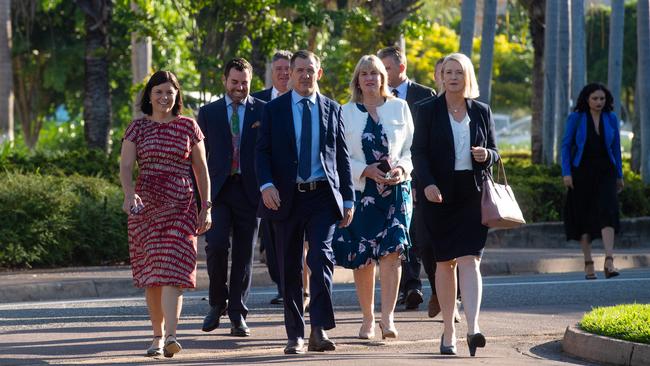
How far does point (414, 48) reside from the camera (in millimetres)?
62875

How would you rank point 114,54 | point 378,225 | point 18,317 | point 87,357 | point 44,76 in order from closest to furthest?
point 87,357, point 378,225, point 18,317, point 114,54, point 44,76

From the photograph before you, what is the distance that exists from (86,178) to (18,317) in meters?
6.42

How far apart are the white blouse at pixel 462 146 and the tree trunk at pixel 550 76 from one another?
52.6 ft

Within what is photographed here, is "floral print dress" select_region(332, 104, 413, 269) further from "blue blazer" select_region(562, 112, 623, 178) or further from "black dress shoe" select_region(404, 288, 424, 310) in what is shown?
"blue blazer" select_region(562, 112, 623, 178)

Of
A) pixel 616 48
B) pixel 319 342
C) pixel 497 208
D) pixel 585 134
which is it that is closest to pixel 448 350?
pixel 319 342

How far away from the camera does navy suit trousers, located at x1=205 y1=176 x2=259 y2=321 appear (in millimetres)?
10500

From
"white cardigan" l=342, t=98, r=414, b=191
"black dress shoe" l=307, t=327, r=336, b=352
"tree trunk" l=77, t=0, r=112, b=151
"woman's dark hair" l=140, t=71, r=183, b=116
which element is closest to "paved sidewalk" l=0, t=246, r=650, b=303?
"white cardigan" l=342, t=98, r=414, b=191

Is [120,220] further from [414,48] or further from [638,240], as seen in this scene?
[414,48]

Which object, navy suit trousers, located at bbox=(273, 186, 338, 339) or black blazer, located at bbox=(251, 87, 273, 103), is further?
black blazer, located at bbox=(251, 87, 273, 103)

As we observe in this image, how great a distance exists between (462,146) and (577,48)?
19543 mm

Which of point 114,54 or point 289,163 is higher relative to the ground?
point 114,54

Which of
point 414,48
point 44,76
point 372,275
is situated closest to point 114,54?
point 44,76

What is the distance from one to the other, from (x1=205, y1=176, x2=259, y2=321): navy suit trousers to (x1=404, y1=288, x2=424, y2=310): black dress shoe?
1.81 metres

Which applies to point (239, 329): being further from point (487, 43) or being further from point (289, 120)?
point (487, 43)
